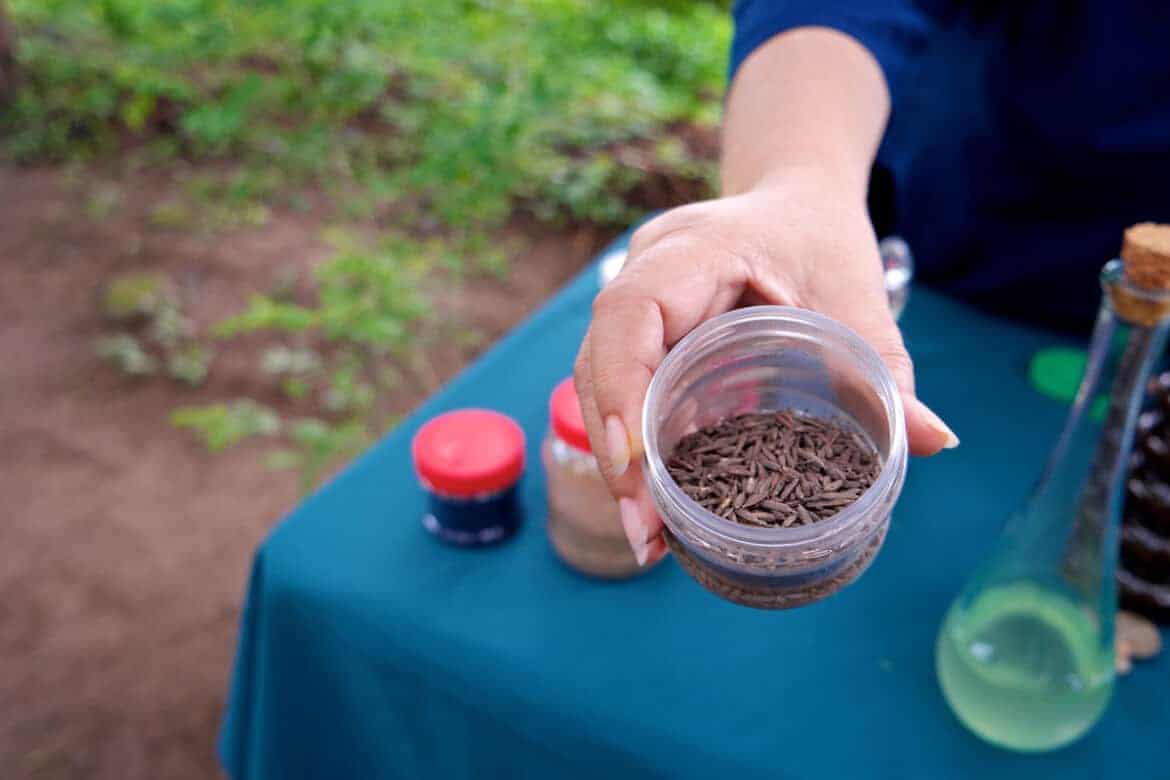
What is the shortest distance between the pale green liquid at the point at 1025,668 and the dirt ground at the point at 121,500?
136 centimetres

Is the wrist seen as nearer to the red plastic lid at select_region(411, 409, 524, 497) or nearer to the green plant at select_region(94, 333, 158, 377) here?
the red plastic lid at select_region(411, 409, 524, 497)

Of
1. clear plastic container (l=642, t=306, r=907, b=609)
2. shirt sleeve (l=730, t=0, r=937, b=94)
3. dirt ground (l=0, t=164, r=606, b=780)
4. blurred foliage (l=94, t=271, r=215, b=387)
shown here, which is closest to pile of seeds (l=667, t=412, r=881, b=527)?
clear plastic container (l=642, t=306, r=907, b=609)

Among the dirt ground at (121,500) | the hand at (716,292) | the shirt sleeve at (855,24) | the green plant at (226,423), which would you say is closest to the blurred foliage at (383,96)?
the dirt ground at (121,500)

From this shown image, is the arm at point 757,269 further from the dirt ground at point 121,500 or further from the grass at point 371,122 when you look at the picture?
the grass at point 371,122

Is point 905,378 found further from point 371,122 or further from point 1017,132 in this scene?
point 371,122

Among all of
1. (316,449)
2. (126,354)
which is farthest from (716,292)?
(126,354)

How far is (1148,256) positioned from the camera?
1.95 ft

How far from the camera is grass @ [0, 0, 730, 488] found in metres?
2.73

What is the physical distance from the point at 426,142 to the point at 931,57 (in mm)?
2196

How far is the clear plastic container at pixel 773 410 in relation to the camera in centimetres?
56

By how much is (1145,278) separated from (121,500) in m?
2.06

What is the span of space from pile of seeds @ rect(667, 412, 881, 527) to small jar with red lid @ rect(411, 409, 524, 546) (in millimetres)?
243

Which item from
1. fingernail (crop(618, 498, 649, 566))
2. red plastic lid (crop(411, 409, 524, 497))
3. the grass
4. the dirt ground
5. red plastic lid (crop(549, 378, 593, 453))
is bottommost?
the dirt ground

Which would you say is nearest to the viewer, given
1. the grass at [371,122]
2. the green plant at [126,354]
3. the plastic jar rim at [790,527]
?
the plastic jar rim at [790,527]
